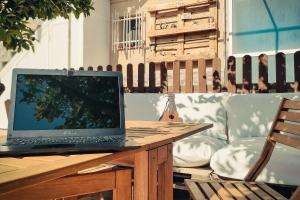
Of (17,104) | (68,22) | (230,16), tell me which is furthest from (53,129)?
(68,22)

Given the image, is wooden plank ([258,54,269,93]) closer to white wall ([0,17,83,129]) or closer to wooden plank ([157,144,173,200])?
wooden plank ([157,144,173,200])

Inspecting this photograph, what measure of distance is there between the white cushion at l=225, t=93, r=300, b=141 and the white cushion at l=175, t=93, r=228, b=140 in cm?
11

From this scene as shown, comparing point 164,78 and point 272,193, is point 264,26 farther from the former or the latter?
point 272,193

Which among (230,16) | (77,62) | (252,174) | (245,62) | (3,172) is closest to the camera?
(3,172)

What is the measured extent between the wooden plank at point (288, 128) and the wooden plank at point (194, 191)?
0.79m

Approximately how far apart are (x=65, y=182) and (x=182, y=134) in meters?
0.80

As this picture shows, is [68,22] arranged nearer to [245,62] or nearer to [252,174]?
[245,62]

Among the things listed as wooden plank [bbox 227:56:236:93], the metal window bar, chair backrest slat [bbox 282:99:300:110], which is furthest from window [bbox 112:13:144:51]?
chair backrest slat [bbox 282:99:300:110]

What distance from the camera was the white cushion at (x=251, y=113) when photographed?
12.4 feet

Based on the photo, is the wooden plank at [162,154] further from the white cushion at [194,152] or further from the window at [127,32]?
the window at [127,32]

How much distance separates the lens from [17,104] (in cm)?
157

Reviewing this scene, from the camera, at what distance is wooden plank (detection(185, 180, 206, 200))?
1955 mm

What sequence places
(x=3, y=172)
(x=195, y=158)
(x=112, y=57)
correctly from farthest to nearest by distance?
(x=112, y=57) → (x=195, y=158) → (x=3, y=172)

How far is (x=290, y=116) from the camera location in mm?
2293
